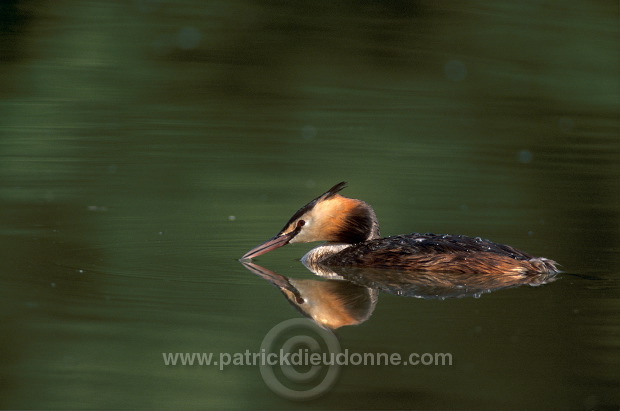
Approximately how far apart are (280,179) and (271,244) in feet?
8.03

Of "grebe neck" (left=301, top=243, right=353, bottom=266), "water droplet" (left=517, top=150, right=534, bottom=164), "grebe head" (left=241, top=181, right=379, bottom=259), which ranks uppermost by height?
"grebe head" (left=241, top=181, right=379, bottom=259)

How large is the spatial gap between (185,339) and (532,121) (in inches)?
308

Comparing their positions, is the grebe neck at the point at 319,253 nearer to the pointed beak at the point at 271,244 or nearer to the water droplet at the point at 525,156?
the pointed beak at the point at 271,244

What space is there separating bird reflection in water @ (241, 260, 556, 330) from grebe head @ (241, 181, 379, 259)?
0.43 m

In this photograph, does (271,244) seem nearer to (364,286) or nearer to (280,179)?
(364,286)

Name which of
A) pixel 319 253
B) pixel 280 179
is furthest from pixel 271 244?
pixel 280 179

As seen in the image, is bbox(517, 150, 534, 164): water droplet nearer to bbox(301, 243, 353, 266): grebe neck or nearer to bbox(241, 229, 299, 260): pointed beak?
bbox(301, 243, 353, 266): grebe neck

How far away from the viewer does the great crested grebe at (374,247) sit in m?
7.70

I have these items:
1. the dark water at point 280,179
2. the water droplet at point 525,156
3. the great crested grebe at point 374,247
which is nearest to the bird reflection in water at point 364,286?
the great crested grebe at point 374,247

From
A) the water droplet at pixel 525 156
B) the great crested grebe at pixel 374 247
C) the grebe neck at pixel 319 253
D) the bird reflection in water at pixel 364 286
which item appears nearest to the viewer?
the bird reflection in water at pixel 364 286

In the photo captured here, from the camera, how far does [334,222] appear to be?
8.55 m

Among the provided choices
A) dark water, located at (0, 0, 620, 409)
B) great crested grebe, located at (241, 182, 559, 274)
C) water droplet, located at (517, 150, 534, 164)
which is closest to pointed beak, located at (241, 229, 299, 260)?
great crested grebe, located at (241, 182, 559, 274)

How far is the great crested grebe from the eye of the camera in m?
7.70

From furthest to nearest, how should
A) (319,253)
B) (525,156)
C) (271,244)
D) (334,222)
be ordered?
(525,156) → (334,222) → (319,253) → (271,244)
